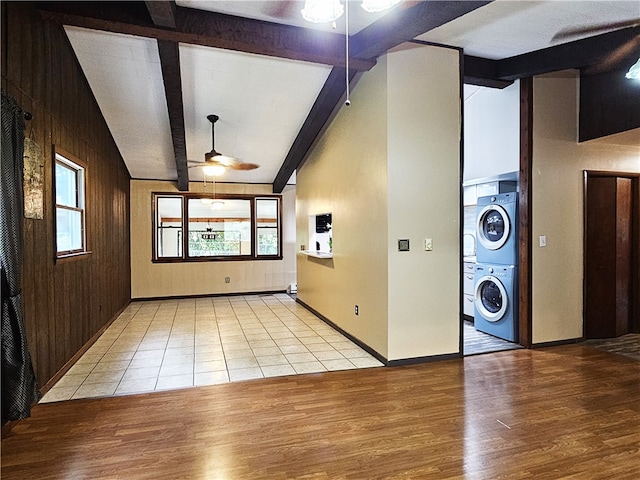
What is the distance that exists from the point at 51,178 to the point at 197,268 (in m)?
4.54

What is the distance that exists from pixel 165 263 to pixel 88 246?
3.14 m

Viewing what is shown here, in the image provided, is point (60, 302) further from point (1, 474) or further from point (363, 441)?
point (363, 441)

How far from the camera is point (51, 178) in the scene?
3260mm

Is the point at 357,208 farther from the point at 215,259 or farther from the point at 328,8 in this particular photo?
the point at 215,259

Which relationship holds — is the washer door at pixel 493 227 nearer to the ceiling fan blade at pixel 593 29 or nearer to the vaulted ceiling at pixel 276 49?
the vaulted ceiling at pixel 276 49

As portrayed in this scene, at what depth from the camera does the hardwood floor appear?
2.05 m

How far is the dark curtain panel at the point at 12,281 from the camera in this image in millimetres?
2277

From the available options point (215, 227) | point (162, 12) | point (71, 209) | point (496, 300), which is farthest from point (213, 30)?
point (215, 227)

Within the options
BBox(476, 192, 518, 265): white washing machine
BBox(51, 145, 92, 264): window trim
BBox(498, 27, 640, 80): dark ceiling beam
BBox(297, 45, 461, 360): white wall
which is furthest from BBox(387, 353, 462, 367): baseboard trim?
BBox(51, 145, 92, 264): window trim

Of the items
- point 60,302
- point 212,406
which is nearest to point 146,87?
point 60,302

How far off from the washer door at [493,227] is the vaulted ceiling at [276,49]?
146 cm

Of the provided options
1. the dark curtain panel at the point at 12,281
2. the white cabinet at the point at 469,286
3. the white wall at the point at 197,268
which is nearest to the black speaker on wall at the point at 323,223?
the white cabinet at the point at 469,286

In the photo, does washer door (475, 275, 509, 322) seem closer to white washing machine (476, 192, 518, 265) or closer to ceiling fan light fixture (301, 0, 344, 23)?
white washing machine (476, 192, 518, 265)

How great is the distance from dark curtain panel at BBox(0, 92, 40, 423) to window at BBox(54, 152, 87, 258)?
3.42ft
